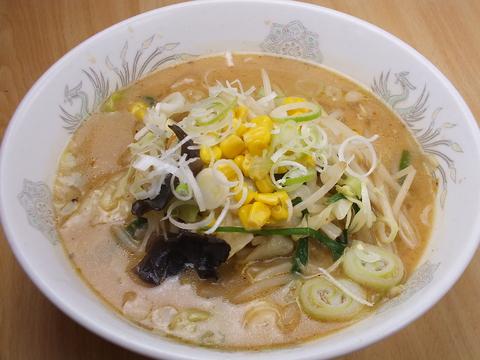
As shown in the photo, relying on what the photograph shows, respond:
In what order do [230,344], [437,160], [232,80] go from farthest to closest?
[232,80], [437,160], [230,344]

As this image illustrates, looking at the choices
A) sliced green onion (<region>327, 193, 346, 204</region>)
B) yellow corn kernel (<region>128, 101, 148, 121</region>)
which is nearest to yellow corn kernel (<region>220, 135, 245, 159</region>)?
sliced green onion (<region>327, 193, 346, 204</region>)

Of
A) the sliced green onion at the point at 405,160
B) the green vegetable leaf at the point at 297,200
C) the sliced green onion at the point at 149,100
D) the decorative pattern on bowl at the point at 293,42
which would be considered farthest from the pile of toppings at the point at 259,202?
the decorative pattern on bowl at the point at 293,42

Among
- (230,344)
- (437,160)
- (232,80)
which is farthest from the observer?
(232,80)

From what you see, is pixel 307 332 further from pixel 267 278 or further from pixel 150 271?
pixel 150 271

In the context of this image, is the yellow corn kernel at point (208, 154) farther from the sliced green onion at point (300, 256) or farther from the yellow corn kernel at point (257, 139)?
the sliced green onion at point (300, 256)

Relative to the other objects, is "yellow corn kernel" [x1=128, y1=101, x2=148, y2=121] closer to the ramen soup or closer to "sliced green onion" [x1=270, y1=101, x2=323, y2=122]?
the ramen soup

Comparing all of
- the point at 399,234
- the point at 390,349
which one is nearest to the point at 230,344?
the point at 390,349
